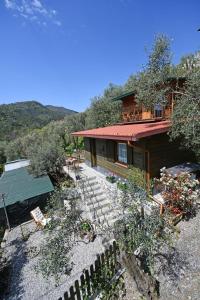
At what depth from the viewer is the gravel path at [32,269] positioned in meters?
5.95

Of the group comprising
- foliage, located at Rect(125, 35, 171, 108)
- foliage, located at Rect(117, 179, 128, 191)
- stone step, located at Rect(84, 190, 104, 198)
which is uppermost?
foliage, located at Rect(125, 35, 171, 108)

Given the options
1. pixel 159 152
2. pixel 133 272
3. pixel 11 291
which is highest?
pixel 159 152

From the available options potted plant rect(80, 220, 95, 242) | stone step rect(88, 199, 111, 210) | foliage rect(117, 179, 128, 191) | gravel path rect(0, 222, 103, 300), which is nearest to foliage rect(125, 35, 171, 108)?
foliage rect(117, 179, 128, 191)

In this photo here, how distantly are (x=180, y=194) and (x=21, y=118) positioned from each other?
76.3 meters

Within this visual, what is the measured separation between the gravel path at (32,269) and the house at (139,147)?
438 cm

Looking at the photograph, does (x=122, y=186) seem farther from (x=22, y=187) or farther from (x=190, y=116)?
(x=22, y=187)

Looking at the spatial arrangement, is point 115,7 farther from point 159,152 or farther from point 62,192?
point 62,192

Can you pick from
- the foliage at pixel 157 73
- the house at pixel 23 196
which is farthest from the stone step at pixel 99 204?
the foliage at pixel 157 73

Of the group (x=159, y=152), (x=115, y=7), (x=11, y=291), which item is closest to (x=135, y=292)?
(x=11, y=291)

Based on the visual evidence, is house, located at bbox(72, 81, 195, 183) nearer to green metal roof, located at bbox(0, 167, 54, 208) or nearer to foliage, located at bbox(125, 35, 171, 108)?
foliage, located at bbox(125, 35, 171, 108)

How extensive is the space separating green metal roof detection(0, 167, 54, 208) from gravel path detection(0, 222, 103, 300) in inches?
86.4

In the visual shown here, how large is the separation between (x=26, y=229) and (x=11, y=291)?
3.77 metres

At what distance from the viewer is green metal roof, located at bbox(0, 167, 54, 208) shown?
10.5m

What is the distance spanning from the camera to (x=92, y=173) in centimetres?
1318
